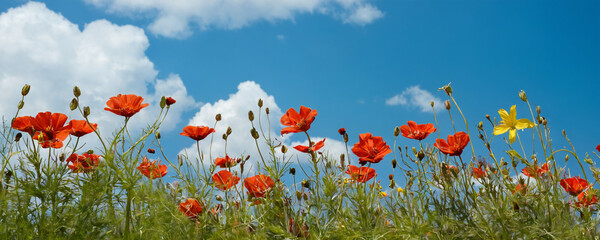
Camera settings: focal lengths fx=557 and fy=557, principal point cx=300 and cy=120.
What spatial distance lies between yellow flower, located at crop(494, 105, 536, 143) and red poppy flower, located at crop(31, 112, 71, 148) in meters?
2.15

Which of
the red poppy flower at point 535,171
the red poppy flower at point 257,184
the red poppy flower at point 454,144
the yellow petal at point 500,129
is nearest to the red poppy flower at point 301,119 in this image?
the red poppy flower at point 257,184

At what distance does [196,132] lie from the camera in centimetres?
304

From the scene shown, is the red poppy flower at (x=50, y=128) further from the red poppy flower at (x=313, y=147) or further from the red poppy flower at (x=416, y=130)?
the red poppy flower at (x=416, y=130)

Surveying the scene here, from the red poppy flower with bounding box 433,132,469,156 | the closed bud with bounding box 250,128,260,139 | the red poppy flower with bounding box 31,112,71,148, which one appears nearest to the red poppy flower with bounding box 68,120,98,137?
the red poppy flower with bounding box 31,112,71,148

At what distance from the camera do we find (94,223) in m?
2.55

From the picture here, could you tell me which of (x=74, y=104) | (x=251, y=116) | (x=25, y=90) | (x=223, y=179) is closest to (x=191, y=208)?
(x=223, y=179)

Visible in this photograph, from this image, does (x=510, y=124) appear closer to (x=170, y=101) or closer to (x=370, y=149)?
(x=370, y=149)

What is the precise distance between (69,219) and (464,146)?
6.13 ft

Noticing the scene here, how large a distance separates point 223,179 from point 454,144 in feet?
3.94

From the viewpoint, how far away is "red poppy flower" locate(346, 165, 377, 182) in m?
2.78

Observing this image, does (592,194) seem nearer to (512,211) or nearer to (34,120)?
(512,211)

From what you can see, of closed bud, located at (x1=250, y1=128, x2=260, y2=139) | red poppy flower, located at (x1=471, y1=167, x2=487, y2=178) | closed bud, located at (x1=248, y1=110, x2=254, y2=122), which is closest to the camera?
red poppy flower, located at (x1=471, y1=167, x2=487, y2=178)

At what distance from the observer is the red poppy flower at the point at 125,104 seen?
2666 millimetres

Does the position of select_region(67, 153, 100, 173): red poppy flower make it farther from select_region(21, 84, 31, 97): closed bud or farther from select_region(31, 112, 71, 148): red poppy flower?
select_region(21, 84, 31, 97): closed bud
